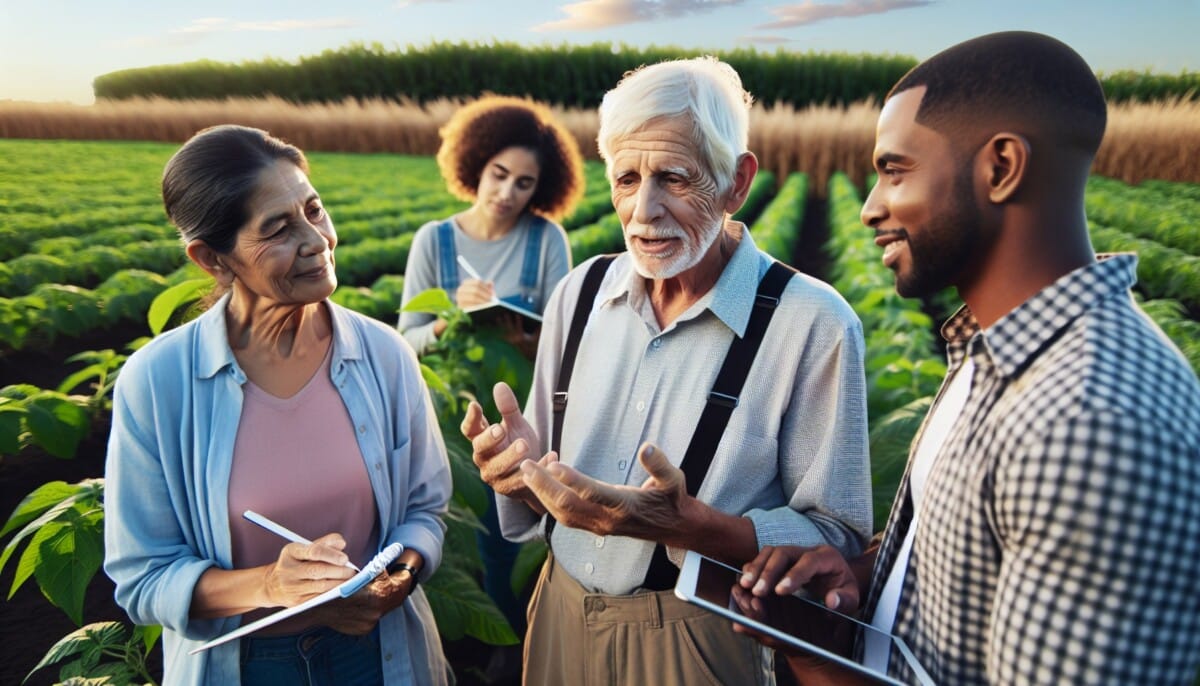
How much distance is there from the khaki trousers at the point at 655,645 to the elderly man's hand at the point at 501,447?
0.29m

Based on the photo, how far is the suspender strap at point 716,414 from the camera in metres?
1.49

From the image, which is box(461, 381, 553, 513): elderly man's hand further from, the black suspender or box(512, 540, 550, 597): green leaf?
box(512, 540, 550, 597): green leaf

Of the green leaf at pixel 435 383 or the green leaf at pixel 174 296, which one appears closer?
the green leaf at pixel 174 296

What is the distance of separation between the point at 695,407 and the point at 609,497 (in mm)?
369

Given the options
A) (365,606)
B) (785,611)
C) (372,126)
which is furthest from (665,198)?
(372,126)

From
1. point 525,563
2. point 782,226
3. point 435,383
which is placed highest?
point 435,383

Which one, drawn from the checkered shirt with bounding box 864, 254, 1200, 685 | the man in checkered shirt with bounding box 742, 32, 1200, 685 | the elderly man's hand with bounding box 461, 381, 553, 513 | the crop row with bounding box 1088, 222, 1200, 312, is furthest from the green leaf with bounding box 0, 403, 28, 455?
the crop row with bounding box 1088, 222, 1200, 312

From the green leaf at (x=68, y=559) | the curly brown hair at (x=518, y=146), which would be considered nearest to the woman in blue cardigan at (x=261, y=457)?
the green leaf at (x=68, y=559)

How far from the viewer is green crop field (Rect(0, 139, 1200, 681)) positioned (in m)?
2.29

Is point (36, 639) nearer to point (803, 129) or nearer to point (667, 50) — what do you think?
point (803, 129)

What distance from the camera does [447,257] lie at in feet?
10.5

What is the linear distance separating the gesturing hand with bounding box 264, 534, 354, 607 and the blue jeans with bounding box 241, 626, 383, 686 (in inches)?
8.1

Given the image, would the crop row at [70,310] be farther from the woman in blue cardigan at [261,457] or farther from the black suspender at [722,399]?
the black suspender at [722,399]

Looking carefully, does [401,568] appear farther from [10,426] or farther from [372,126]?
[372,126]
